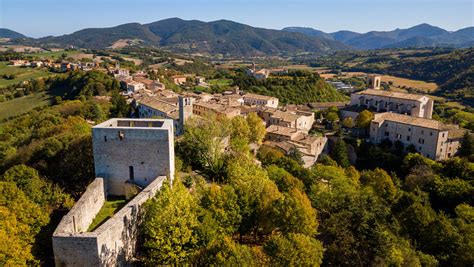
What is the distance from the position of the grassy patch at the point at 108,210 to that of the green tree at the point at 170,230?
300cm

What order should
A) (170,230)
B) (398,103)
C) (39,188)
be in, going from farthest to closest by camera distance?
(398,103), (39,188), (170,230)

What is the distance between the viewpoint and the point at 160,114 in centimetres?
5247

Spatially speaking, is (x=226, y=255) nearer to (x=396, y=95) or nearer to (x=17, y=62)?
(x=396, y=95)

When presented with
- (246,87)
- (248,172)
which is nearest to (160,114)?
(248,172)

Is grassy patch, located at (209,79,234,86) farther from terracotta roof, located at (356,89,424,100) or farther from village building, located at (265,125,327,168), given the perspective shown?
village building, located at (265,125,327,168)

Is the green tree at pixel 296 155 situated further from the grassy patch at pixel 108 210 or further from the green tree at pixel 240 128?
the grassy patch at pixel 108 210

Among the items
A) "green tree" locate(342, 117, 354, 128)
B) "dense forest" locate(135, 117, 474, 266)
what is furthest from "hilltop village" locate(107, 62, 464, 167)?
"dense forest" locate(135, 117, 474, 266)

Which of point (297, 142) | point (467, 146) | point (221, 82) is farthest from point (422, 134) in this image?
point (221, 82)

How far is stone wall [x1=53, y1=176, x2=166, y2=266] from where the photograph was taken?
15.2 meters

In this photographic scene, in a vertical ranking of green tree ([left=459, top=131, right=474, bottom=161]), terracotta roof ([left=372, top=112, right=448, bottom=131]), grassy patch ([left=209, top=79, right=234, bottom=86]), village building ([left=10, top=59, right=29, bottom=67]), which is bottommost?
green tree ([left=459, top=131, right=474, bottom=161])

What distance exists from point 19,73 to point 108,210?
362 feet

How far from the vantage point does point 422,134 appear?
49781 millimetres

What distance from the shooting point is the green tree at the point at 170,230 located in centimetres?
1658

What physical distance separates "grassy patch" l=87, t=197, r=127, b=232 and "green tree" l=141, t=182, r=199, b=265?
3.00 m
